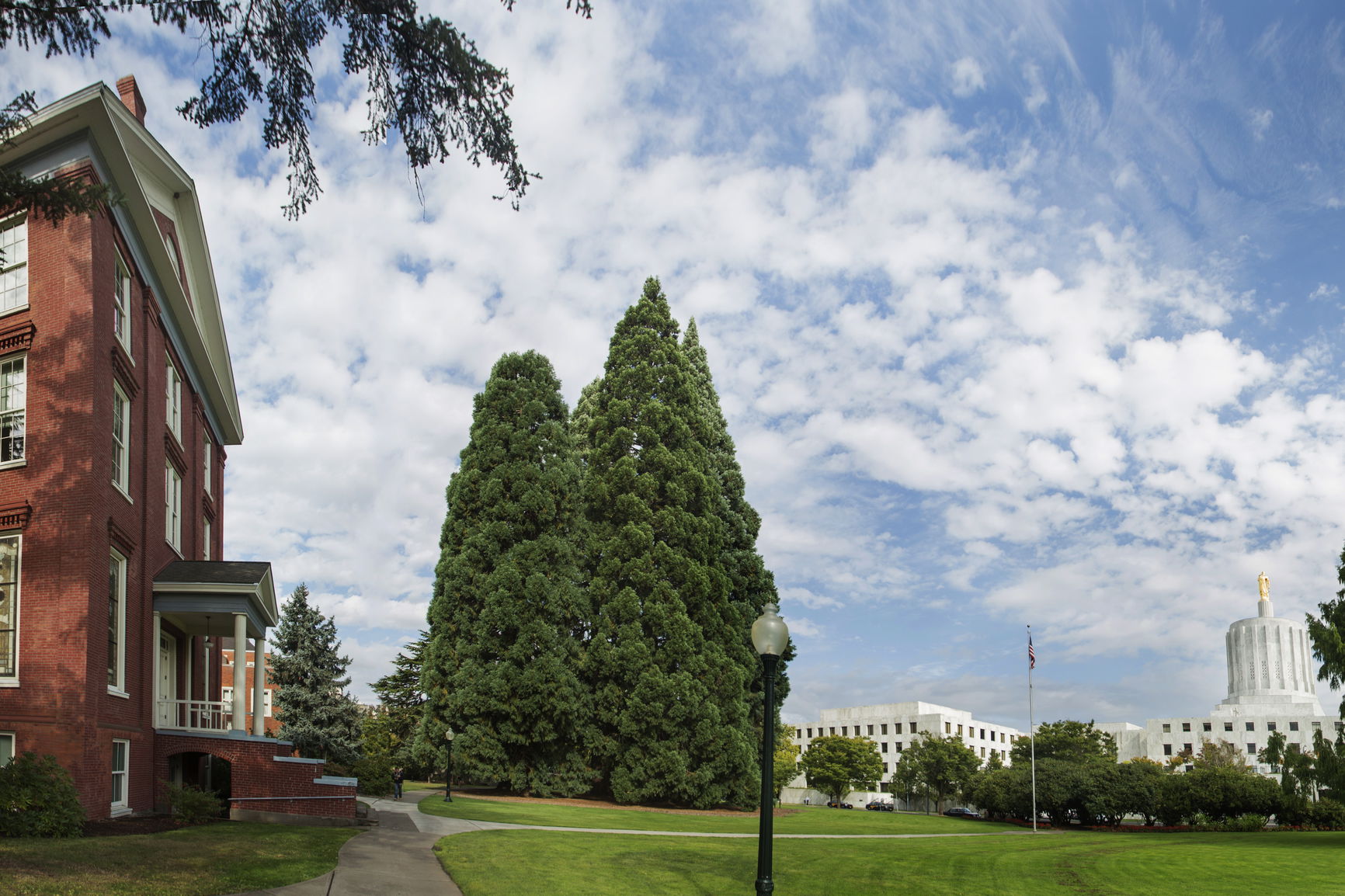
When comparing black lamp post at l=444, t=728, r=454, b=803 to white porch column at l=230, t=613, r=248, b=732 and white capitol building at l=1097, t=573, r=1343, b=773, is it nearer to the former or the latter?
white porch column at l=230, t=613, r=248, b=732

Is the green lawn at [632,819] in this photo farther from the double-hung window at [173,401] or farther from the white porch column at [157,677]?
the double-hung window at [173,401]

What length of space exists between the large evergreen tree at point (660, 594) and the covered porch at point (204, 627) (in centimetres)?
1360

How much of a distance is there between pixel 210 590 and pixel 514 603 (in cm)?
1502

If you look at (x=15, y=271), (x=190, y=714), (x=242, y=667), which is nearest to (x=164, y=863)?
(x=242, y=667)

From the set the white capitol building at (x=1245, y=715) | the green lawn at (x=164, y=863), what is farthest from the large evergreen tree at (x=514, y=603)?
the white capitol building at (x=1245, y=715)

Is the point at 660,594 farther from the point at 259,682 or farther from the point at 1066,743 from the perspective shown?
the point at 1066,743

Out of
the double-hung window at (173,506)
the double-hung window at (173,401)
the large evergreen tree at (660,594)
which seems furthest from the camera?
the large evergreen tree at (660,594)

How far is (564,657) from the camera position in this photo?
36.4 m

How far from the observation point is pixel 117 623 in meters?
18.9

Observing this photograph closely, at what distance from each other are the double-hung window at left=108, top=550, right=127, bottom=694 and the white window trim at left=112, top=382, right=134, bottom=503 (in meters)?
1.35

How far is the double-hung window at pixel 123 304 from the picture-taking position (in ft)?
64.5

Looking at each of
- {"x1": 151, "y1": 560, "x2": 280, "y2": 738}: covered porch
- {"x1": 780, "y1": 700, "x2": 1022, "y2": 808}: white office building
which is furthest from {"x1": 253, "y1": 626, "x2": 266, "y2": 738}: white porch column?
{"x1": 780, "y1": 700, "x2": 1022, "y2": 808}: white office building

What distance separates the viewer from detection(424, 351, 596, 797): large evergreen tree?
35.1m

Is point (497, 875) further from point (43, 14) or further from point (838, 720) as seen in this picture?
point (838, 720)
